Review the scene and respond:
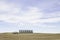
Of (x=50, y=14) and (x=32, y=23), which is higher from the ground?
(x=50, y=14)

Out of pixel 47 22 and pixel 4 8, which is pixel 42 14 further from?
pixel 4 8

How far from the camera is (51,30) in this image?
7.21 feet

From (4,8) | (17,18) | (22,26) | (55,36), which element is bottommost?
(55,36)

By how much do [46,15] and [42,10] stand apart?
112 mm

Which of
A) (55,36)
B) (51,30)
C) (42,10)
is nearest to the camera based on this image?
(55,36)

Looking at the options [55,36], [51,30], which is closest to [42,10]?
[51,30]

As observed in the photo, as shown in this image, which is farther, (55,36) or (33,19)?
(33,19)

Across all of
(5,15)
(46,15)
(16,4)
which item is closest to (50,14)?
(46,15)

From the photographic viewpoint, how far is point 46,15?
234 centimetres

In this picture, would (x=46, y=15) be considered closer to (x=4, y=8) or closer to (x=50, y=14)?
(x=50, y=14)

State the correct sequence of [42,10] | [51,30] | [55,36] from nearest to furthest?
[55,36] < [51,30] < [42,10]

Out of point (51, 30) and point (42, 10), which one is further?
point (42, 10)

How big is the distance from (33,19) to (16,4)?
39 cm

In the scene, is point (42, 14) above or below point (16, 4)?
below
